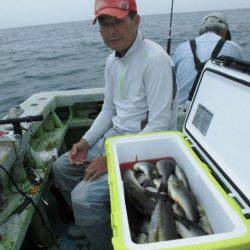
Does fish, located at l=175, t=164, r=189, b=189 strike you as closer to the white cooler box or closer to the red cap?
the white cooler box

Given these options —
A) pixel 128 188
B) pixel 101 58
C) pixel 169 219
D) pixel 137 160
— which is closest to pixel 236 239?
pixel 169 219

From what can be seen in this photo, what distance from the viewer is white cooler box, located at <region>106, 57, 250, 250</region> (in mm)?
1172

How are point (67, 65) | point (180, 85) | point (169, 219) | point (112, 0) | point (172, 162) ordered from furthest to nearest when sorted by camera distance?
point (67, 65) → point (180, 85) → point (112, 0) → point (172, 162) → point (169, 219)

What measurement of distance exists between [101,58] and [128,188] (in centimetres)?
1557

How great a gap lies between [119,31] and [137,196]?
147 cm

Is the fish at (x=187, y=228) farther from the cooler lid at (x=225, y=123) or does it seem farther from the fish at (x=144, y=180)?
the fish at (x=144, y=180)

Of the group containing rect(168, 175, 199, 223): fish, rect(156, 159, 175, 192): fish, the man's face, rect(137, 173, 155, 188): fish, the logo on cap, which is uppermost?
the logo on cap

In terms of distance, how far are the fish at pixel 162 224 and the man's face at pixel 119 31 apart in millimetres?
1520

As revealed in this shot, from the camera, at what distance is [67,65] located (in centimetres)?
1560

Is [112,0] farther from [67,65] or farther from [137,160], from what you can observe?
[67,65]

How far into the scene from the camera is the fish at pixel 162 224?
1383 millimetres

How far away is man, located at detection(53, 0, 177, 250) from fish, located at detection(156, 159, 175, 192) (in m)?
0.53

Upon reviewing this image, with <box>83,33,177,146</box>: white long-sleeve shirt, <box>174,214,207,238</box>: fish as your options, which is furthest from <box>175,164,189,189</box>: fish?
<box>83,33,177,146</box>: white long-sleeve shirt

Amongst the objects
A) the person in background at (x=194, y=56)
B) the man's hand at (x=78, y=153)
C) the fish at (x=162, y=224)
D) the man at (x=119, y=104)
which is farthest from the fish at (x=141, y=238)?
the person in background at (x=194, y=56)
